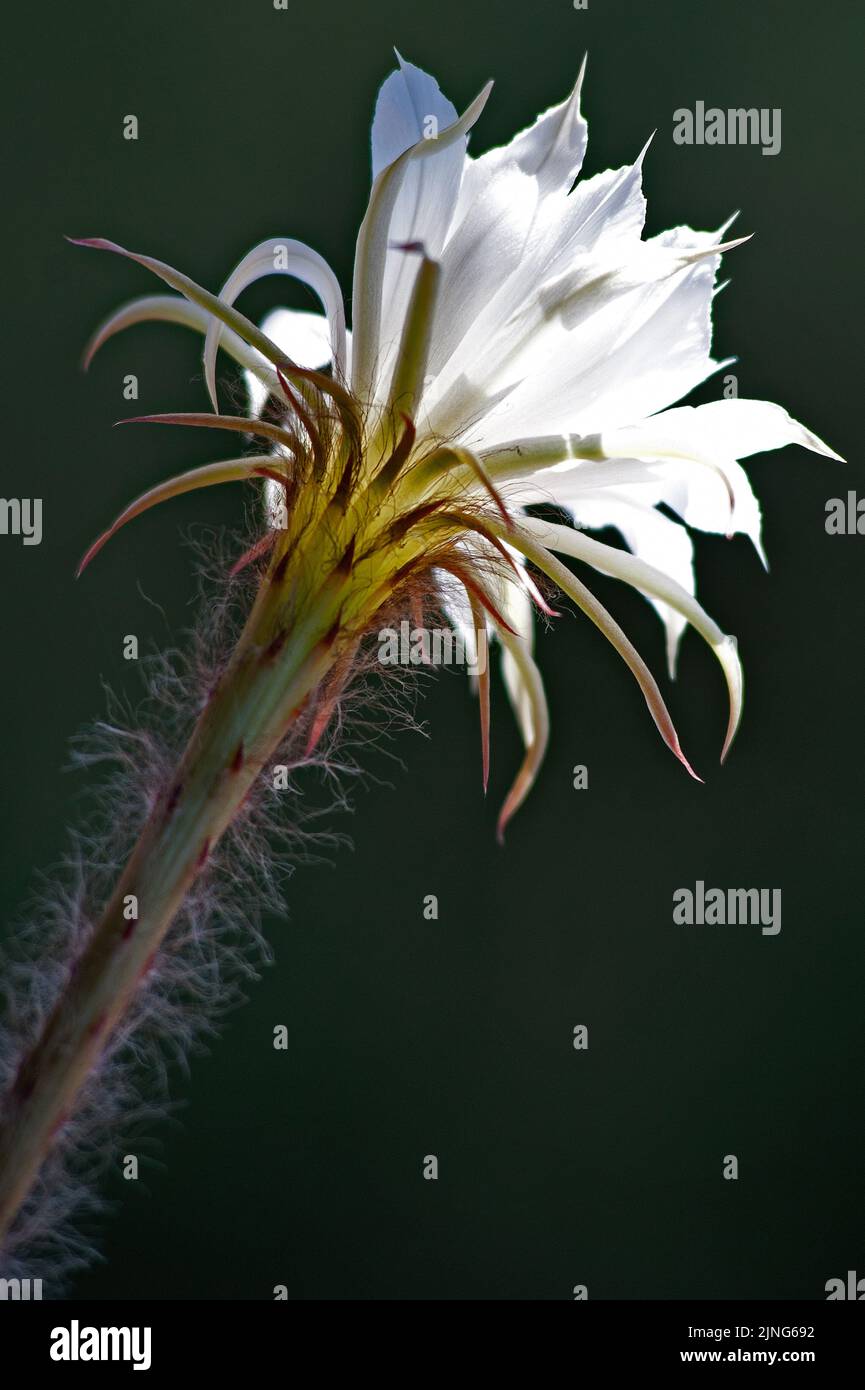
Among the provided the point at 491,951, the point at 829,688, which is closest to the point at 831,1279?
the point at 491,951

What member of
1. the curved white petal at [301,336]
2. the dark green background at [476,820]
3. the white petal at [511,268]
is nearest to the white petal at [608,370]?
the white petal at [511,268]

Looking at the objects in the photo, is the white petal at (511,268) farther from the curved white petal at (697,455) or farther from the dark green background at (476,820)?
the dark green background at (476,820)

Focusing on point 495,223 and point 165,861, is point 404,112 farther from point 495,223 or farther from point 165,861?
point 165,861

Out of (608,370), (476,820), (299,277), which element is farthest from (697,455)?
(476,820)

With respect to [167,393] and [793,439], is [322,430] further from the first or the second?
[167,393]

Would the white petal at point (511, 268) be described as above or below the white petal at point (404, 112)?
below

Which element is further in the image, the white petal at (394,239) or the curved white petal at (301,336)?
the curved white petal at (301,336)
